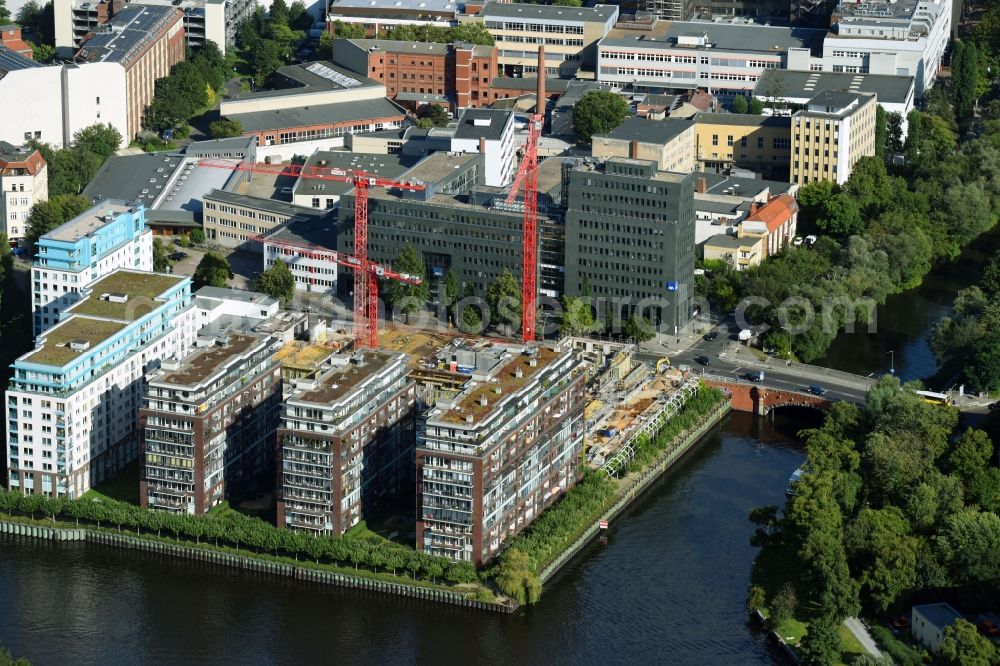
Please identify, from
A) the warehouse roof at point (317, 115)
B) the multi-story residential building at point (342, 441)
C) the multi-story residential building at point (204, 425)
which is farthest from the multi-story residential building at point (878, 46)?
the multi-story residential building at point (204, 425)

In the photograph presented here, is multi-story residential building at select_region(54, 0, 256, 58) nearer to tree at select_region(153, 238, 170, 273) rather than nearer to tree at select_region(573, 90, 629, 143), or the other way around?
tree at select_region(573, 90, 629, 143)

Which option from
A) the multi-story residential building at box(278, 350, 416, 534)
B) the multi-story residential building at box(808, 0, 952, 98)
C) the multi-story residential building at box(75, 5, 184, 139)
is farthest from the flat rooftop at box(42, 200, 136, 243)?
the multi-story residential building at box(808, 0, 952, 98)

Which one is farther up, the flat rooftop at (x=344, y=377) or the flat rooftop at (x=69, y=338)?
the flat rooftop at (x=69, y=338)

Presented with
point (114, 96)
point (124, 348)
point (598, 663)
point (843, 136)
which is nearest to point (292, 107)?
point (114, 96)

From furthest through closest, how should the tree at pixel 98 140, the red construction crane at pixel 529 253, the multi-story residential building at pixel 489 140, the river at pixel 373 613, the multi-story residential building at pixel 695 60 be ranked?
the multi-story residential building at pixel 695 60 → the tree at pixel 98 140 → the multi-story residential building at pixel 489 140 → the red construction crane at pixel 529 253 → the river at pixel 373 613

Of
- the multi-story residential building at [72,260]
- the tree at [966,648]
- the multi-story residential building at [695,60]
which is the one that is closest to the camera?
the tree at [966,648]

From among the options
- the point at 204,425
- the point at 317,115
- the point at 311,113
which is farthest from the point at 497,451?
the point at 311,113

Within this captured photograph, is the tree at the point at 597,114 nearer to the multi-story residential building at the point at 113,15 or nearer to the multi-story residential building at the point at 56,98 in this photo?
the multi-story residential building at the point at 56,98

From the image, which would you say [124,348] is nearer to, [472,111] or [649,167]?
[649,167]
